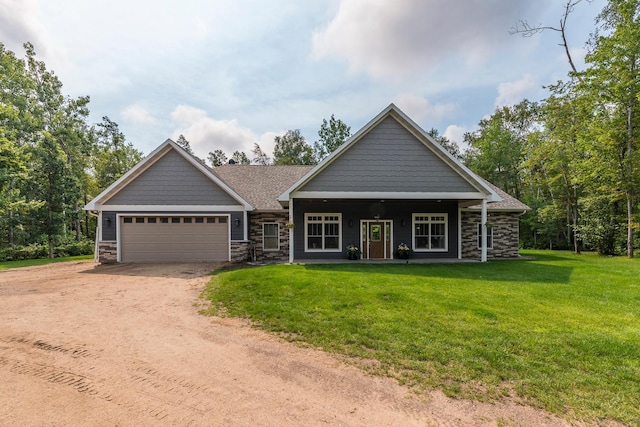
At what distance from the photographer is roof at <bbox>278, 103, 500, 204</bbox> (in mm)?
11578

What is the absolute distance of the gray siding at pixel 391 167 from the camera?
467 inches

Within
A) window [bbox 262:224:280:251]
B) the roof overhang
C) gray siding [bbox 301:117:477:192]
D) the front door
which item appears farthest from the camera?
window [bbox 262:224:280:251]

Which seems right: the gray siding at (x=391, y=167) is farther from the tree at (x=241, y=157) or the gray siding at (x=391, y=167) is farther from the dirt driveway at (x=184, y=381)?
the tree at (x=241, y=157)

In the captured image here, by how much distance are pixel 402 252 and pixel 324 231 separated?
3.57 m

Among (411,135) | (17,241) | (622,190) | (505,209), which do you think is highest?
(411,135)

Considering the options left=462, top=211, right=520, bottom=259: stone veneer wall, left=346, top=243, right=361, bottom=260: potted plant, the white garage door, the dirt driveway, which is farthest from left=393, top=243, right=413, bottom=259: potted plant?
the dirt driveway

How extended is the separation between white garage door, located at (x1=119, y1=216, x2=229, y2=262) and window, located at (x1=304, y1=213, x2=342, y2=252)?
3707 mm

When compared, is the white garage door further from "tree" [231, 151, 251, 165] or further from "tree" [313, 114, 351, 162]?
"tree" [231, 151, 251, 165]

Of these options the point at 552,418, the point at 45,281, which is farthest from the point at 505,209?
the point at 45,281

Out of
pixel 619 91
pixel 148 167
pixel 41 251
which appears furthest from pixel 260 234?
pixel 619 91

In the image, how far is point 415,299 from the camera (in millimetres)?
6555

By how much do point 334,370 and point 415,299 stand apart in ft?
11.2

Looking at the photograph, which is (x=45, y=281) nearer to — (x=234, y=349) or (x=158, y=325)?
(x=158, y=325)

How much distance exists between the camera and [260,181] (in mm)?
16547
